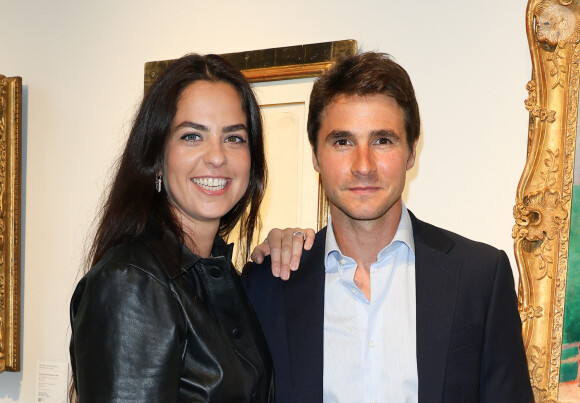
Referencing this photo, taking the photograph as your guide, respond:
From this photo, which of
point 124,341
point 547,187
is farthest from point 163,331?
point 547,187

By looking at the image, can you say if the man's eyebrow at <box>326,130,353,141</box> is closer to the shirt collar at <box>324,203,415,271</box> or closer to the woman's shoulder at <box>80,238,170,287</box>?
the shirt collar at <box>324,203,415,271</box>

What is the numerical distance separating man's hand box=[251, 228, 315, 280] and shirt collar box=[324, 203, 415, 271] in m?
0.05

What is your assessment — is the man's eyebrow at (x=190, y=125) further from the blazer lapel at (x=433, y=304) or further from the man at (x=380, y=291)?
the blazer lapel at (x=433, y=304)

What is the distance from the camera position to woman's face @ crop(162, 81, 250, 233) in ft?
5.49

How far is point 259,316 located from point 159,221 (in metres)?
0.44

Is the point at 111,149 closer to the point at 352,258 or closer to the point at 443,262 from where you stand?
the point at 352,258

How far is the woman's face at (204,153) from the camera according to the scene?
65.9 inches

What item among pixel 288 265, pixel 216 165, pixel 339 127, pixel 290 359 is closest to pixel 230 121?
pixel 216 165

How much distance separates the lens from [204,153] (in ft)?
5.51

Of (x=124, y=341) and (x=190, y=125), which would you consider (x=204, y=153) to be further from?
(x=124, y=341)

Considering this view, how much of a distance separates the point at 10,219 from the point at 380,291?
1.79 metres

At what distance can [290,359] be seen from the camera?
5.82ft

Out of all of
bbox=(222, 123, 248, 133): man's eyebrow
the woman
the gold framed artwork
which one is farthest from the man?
the gold framed artwork

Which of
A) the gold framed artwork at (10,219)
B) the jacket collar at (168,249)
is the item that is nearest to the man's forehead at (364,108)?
the jacket collar at (168,249)
